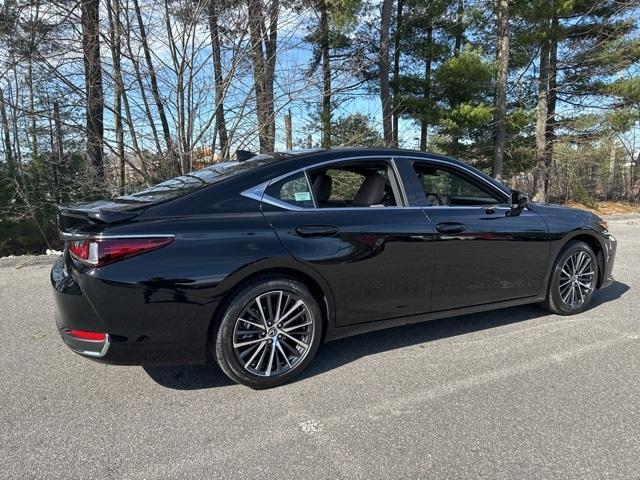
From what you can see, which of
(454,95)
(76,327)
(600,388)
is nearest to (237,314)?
(76,327)

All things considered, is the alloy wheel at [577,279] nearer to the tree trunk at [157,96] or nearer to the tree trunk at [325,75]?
the tree trunk at [325,75]

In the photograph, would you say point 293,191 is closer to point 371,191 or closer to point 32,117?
point 371,191

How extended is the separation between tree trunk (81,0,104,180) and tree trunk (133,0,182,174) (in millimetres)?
700

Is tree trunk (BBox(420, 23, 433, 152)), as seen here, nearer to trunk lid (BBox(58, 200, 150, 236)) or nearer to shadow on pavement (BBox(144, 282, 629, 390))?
shadow on pavement (BBox(144, 282, 629, 390))

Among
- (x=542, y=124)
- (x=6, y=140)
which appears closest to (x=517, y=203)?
(x=6, y=140)

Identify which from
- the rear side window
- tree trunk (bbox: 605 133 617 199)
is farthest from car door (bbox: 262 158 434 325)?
tree trunk (bbox: 605 133 617 199)

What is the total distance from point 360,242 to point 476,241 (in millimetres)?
1106

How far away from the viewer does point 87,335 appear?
2809 millimetres

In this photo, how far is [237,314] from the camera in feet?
9.80

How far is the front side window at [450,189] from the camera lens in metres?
4.03

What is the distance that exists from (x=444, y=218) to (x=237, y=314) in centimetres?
180

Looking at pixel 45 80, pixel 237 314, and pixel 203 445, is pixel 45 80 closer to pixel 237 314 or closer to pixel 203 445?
pixel 237 314

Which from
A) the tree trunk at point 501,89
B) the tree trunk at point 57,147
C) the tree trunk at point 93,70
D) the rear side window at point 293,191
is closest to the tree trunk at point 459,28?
the tree trunk at point 501,89

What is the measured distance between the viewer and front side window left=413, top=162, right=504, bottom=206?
403 centimetres
